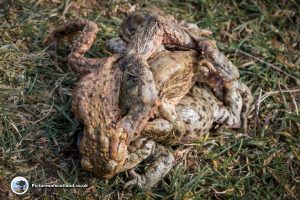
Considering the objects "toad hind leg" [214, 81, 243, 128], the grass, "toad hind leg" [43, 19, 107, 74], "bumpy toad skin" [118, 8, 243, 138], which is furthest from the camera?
"toad hind leg" [214, 81, 243, 128]

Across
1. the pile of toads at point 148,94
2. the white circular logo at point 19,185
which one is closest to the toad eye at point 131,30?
the pile of toads at point 148,94

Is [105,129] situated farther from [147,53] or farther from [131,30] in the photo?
[131,30]

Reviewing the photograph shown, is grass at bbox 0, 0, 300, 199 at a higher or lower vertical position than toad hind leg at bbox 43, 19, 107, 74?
lower

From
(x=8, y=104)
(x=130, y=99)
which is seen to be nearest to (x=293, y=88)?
(x=130, y=99)

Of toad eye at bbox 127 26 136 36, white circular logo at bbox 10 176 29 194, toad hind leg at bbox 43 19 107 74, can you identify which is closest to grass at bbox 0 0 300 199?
white circular logo at bbox 10 176 29 194

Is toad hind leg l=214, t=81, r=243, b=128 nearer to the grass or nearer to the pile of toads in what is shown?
the pile of toads

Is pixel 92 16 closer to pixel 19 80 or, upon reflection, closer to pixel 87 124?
pixel 19 80

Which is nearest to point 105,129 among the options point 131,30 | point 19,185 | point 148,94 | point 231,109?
point 148,94
